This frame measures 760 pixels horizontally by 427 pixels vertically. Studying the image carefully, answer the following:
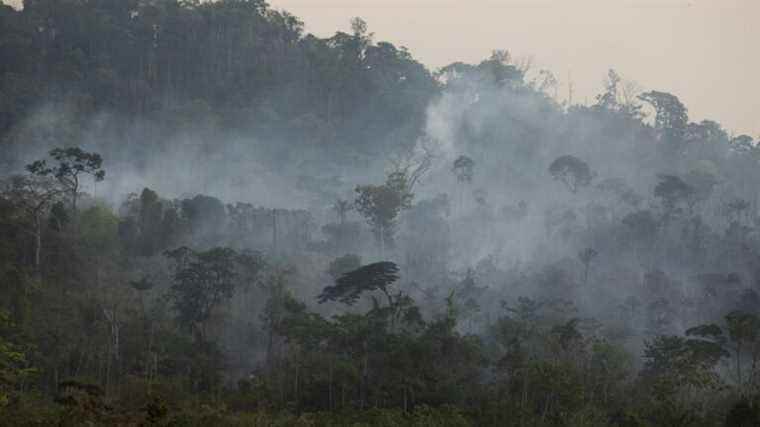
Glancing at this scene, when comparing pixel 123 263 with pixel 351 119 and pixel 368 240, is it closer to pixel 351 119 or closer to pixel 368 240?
pixel 368 240

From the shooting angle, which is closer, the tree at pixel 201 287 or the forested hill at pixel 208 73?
the tree at pixel 201 287

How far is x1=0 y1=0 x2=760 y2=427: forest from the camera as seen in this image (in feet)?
144

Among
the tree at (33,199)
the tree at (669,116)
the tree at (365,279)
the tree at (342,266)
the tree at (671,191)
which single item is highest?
the tree at (669,116)

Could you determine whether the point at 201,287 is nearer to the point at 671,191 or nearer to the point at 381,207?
the point at 381,207

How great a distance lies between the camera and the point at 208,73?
4412 inches

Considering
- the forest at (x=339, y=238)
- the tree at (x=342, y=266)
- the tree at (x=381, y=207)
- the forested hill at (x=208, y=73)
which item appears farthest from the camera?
the forested hill at (x=208, y=73)

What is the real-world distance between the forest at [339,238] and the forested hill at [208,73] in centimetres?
38

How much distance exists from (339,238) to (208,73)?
47344 millimetres

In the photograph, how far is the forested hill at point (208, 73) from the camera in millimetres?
96125

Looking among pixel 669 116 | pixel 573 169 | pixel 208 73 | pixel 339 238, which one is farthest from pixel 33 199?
pixel 669 116

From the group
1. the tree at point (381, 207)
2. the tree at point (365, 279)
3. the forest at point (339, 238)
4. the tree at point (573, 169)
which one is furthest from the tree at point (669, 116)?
the tree at point (365, 279)

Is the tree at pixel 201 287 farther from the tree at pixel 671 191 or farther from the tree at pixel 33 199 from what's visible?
the tree at pixel 671 191

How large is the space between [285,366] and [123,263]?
61.5ft

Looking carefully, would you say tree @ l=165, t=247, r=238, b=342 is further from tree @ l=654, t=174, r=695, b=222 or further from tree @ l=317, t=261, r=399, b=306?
tree @ l=654, t=174, r=695, b=222
